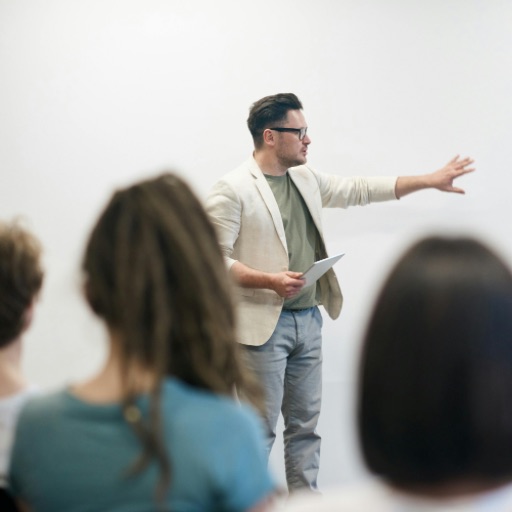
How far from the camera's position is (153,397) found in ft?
3.23

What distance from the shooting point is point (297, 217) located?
10.5 ft

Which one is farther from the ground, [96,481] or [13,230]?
[13,230]

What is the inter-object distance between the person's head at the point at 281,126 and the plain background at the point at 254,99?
27 cm

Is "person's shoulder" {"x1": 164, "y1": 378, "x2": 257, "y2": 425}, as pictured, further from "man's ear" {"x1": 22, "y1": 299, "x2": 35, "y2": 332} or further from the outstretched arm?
the outstretched arm

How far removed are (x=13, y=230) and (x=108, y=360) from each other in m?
0.58

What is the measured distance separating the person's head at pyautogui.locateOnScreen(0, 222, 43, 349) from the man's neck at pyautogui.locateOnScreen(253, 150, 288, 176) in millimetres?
1760

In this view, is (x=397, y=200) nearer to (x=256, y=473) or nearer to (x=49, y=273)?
(x=49, y=273)

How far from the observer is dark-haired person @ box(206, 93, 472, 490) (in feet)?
10.1

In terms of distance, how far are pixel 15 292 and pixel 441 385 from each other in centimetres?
94

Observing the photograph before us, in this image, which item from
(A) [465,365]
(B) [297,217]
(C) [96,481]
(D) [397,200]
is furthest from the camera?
(D) [397,200]

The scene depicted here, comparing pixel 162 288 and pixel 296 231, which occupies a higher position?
pixel 162 288

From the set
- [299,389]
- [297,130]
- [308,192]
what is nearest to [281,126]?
[297,130]

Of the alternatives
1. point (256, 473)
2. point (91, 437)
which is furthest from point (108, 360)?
point (256, 473)

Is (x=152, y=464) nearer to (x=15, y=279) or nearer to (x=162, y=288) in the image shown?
(x=162, y=288)
